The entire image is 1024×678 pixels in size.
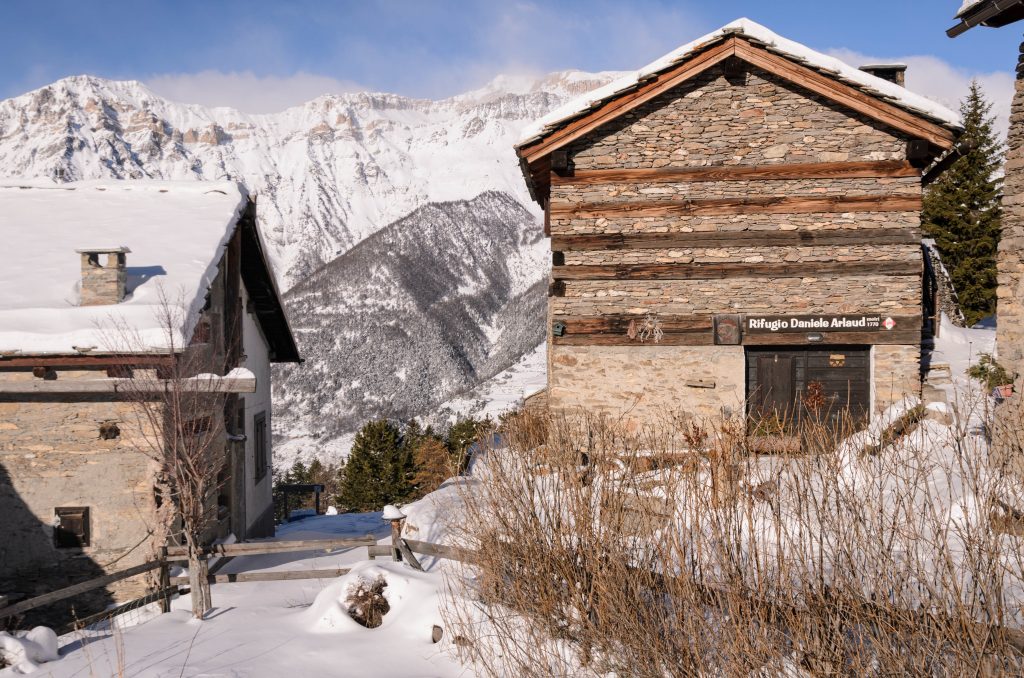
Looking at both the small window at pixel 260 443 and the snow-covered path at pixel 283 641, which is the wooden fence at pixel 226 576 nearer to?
the snow-covered path at pixel 283 641

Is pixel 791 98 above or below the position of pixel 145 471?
above

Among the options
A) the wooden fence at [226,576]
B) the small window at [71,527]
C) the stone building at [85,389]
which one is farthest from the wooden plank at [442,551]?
the small window at [71,527]

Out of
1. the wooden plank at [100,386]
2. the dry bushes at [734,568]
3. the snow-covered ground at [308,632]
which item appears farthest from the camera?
the wooden plank at [100,386]

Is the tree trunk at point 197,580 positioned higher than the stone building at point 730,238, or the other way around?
the stone building at point 730,238

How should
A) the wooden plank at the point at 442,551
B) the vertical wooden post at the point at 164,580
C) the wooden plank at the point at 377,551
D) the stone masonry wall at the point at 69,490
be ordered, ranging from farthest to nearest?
the wooden plank at the point at 377,551 < the stone masonry wall at the point at 69,490 < the vertical wooden post at the point at 164,580 < the wooden plank at the point at 442,551

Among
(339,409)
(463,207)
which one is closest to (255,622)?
(339,409)

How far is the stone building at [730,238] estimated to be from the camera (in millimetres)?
12820

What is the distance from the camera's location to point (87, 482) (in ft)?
35.1

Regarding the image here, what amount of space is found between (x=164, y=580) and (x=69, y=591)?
1.69 meters

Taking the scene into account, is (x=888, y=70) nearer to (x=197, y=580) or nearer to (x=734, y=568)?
(x=734, y=568)

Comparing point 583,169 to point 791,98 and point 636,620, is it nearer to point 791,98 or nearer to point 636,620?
point 791,98

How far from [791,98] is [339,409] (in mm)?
96943

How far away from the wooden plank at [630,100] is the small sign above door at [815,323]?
167 inches

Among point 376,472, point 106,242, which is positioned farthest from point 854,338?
point 376,472
